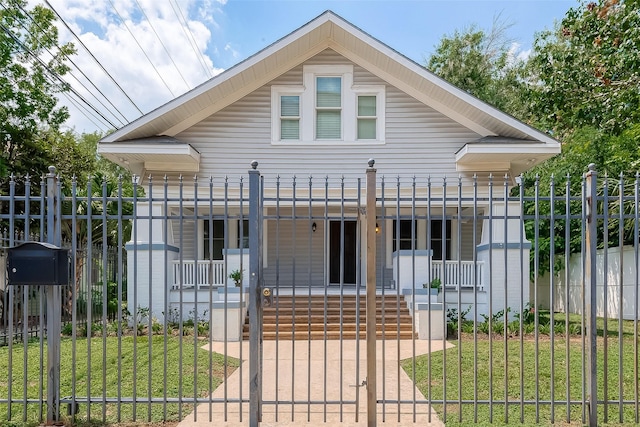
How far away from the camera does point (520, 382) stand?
523 cm

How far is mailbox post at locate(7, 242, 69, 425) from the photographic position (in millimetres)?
4891

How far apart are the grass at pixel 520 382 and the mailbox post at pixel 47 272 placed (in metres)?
3.56

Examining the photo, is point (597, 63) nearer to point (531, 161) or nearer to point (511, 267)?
point (531, 161)

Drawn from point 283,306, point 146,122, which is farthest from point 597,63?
point 146,122

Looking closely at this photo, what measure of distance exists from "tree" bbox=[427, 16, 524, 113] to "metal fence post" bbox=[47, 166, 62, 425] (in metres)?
25.3

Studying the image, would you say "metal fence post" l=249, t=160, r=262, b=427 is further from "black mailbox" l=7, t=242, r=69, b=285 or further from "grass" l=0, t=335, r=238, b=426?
"black mailbox" l=7, t=242, r=69, b=285

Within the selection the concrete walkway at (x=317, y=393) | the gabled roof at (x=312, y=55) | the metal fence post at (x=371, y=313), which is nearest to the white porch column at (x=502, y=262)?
the gabled roof at (x=312, y=55)

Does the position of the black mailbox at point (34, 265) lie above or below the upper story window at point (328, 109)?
Answer: below

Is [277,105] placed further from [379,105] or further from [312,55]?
[379,105]

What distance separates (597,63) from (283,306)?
10534 millimetres

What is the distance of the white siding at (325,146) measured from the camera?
491 inches

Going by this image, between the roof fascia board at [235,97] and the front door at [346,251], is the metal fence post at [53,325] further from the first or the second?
the front door at [346,251]

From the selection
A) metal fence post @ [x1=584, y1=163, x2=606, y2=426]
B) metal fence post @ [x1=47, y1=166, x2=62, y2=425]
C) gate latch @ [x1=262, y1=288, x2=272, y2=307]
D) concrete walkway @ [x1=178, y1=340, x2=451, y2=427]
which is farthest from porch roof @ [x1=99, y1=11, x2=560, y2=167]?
gate latch @ [x1=262, y1=288, x2=272, y2=307]

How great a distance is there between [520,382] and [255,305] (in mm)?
2805
